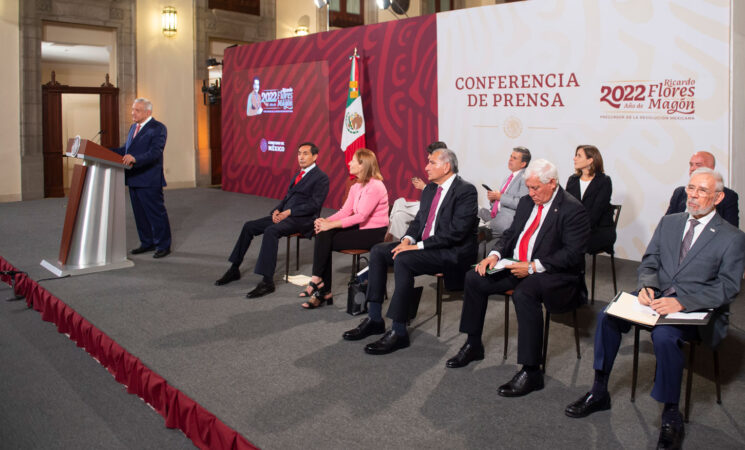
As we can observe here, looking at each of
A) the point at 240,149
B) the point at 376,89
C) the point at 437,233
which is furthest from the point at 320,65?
the point at 437,233

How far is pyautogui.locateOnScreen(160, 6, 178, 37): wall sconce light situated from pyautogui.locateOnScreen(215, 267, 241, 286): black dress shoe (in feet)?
25.3

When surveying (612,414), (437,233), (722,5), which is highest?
(722,5)

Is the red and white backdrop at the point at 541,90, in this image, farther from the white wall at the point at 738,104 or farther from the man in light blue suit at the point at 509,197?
the man in light blue suit at the point at 509,197

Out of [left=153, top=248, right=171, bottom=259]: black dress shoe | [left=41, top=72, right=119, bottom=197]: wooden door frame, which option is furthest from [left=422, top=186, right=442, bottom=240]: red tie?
[left=41, top=72, right=119, bottom=197]: wooden door frame

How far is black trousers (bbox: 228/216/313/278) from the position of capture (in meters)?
5.19

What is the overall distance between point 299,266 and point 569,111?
298cm

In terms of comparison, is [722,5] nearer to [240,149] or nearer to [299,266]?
[299,266]

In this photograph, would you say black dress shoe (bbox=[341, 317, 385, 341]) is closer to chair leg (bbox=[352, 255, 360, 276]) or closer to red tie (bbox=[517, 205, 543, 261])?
chair leg (bbox=[352, 255, 360, 276])

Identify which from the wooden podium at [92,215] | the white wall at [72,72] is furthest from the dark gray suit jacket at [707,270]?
the white wall at [72,72]

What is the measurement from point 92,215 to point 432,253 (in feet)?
10.4

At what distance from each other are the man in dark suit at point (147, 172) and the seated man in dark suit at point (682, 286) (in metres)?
4.52

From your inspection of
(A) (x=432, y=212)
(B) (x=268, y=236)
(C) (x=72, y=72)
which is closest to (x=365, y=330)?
(A) (x=432, y=212)

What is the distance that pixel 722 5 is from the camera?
18.5 feet

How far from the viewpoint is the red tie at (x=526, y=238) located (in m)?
3.73
